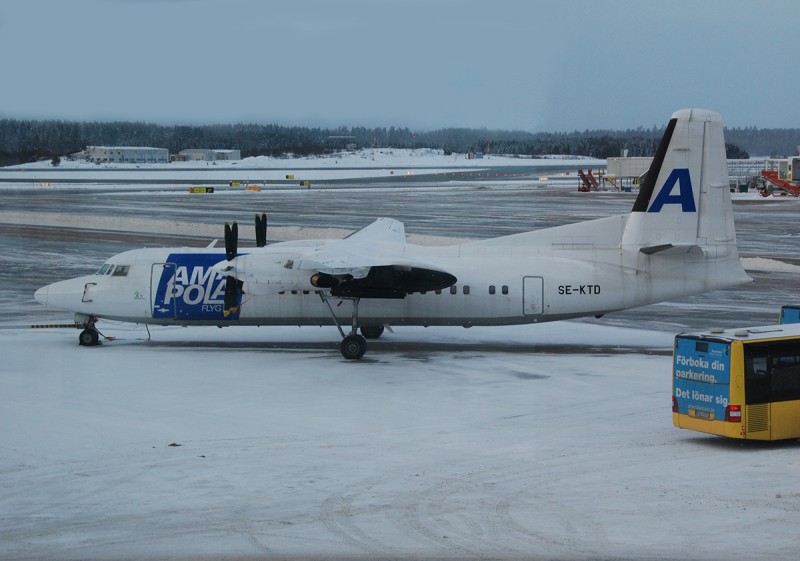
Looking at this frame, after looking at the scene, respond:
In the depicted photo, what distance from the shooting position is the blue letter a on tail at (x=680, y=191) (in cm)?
2708

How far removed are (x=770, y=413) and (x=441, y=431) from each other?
20.4ft

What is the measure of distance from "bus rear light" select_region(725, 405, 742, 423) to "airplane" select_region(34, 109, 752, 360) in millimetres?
9889

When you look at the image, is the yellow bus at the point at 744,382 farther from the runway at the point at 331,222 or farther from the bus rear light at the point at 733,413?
the runway at the point at 331,222

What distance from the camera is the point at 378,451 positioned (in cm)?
1823

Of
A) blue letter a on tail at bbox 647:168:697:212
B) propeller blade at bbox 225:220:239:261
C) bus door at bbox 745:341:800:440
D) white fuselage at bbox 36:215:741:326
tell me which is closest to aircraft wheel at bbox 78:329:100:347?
white fuselage at bbox 36:215:741:326

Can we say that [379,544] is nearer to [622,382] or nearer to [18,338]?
[622,382]

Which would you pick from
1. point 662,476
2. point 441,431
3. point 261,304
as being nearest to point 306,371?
point 261,304

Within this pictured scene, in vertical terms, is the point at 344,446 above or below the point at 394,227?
below

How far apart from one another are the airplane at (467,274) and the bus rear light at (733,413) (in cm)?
989

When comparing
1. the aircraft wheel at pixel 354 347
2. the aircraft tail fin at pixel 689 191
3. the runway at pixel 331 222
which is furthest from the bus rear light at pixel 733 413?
the runway at pixel 331 222

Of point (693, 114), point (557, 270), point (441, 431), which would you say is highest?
point (693, 114)

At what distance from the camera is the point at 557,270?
27859mm

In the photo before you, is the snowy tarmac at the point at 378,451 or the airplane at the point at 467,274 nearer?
the snowy tarmac at the point at 378,451

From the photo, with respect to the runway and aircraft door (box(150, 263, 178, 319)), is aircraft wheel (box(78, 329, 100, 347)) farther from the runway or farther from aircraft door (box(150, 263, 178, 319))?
the runway
